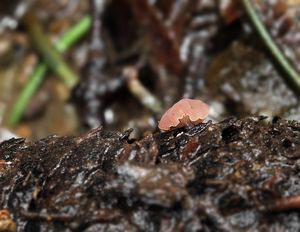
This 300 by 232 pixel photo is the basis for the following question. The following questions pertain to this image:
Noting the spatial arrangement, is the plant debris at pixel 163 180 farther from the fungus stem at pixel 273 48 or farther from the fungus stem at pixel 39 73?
the fungus stem at pixel 39 73

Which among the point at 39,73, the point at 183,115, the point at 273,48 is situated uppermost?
the point at 39,73

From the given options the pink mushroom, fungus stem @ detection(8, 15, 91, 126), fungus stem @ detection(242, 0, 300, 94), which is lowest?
the pink mushroom

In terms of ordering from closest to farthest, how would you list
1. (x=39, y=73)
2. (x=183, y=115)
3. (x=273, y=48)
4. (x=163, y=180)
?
1. (x=163, y=180)
2. (x=183, y=115)
3. (x=273, y=48)
4. (x=39, y=73)

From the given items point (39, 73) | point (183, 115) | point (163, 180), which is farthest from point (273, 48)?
point (163, 180)

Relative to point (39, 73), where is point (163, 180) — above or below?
below

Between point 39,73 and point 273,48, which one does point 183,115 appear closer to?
point 273,48

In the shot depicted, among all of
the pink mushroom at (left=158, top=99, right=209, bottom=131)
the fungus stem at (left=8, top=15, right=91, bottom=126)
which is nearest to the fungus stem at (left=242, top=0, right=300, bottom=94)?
the pink mushroom at (left=158, top=99, right=209, bottom=131)

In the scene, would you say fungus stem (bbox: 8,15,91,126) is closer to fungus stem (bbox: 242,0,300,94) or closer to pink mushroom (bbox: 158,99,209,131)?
fungus stem (bbox: 242,0,300,94)
